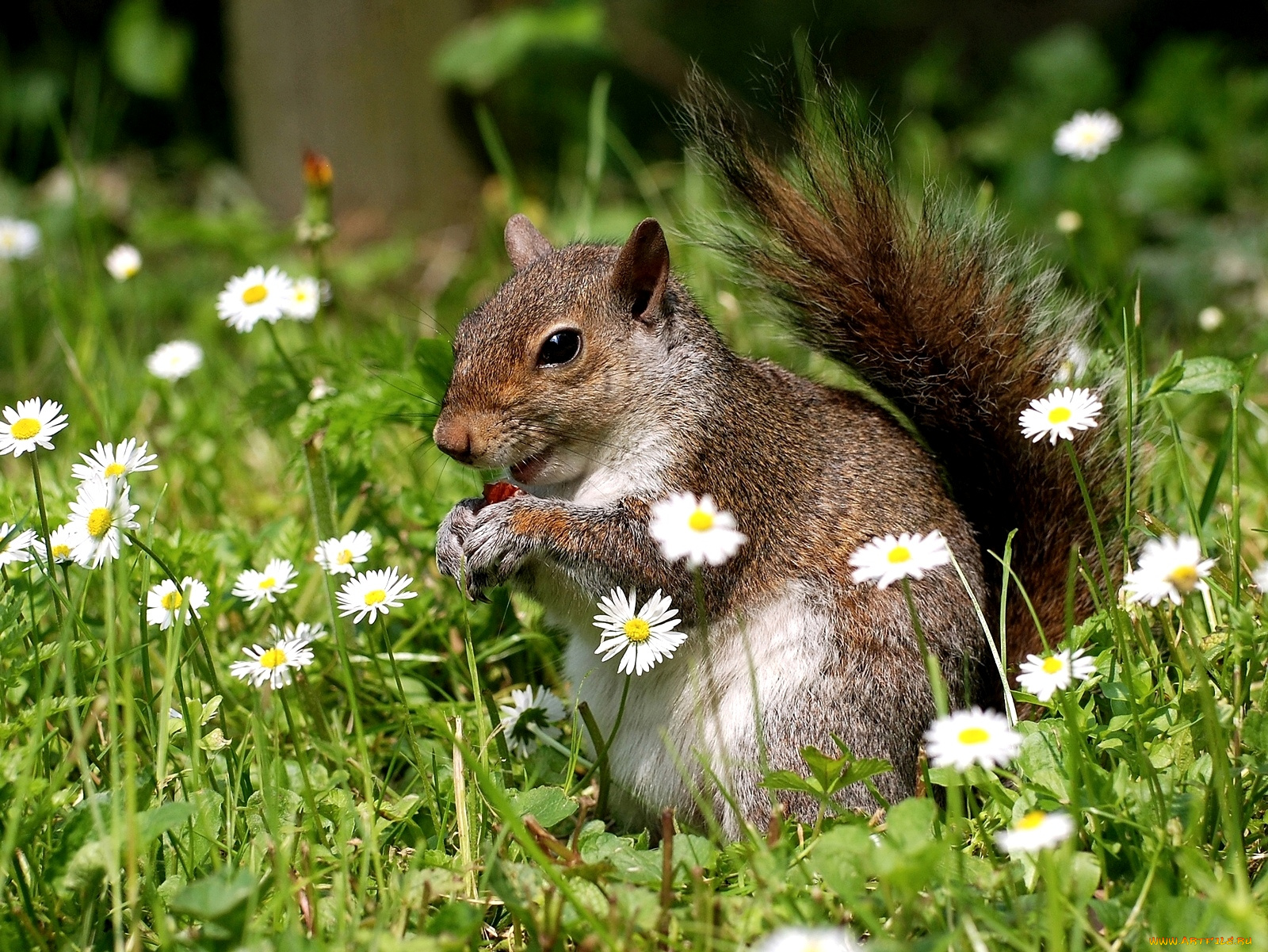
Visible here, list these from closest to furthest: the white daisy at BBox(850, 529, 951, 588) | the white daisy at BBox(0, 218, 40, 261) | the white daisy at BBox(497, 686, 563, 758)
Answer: the white daisy at BBox(850, 529, 951, 588) < the white daisy at BBox(497, 686, 563, 758) < the white daisy at BBox(0, 218, 40, 261)

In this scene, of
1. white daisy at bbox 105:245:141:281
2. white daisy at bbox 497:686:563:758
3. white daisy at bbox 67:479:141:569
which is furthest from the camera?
white daisy at bbox 105:245:141:281

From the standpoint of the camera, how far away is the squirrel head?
1891 mm

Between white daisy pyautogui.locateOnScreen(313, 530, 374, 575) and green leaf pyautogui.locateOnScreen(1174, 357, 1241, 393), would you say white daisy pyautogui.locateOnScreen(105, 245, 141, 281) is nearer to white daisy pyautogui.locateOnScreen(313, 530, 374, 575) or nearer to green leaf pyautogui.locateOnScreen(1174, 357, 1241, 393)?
white daisy pyautogui.locateOnScreen(313, 530, 374, 575)

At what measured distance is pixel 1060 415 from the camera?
1696mm

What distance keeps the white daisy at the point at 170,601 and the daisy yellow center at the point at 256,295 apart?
2.00 feet

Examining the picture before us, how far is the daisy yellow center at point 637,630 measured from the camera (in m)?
1.68

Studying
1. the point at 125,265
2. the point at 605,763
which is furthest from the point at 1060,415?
the point at 125,265

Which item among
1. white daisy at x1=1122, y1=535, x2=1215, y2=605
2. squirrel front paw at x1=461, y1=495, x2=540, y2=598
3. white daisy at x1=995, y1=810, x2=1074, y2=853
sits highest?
squirrel front paw at x1=461, y1=495, x2=540, y2=598

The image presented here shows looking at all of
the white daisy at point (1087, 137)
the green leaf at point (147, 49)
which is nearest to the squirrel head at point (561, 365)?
the white daisy at point (1087, 137)

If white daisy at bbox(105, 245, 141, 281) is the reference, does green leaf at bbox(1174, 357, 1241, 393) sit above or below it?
below

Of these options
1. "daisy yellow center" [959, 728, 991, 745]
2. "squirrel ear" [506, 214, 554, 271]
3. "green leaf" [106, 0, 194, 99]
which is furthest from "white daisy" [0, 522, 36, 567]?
"green leaf" [106, 0, 194, 99]

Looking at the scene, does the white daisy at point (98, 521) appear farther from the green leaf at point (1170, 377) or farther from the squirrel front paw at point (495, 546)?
the green leaf at point (1170, 377)

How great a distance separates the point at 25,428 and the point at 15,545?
0.54 feet

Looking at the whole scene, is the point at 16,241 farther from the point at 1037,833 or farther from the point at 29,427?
the point at 1037,833
